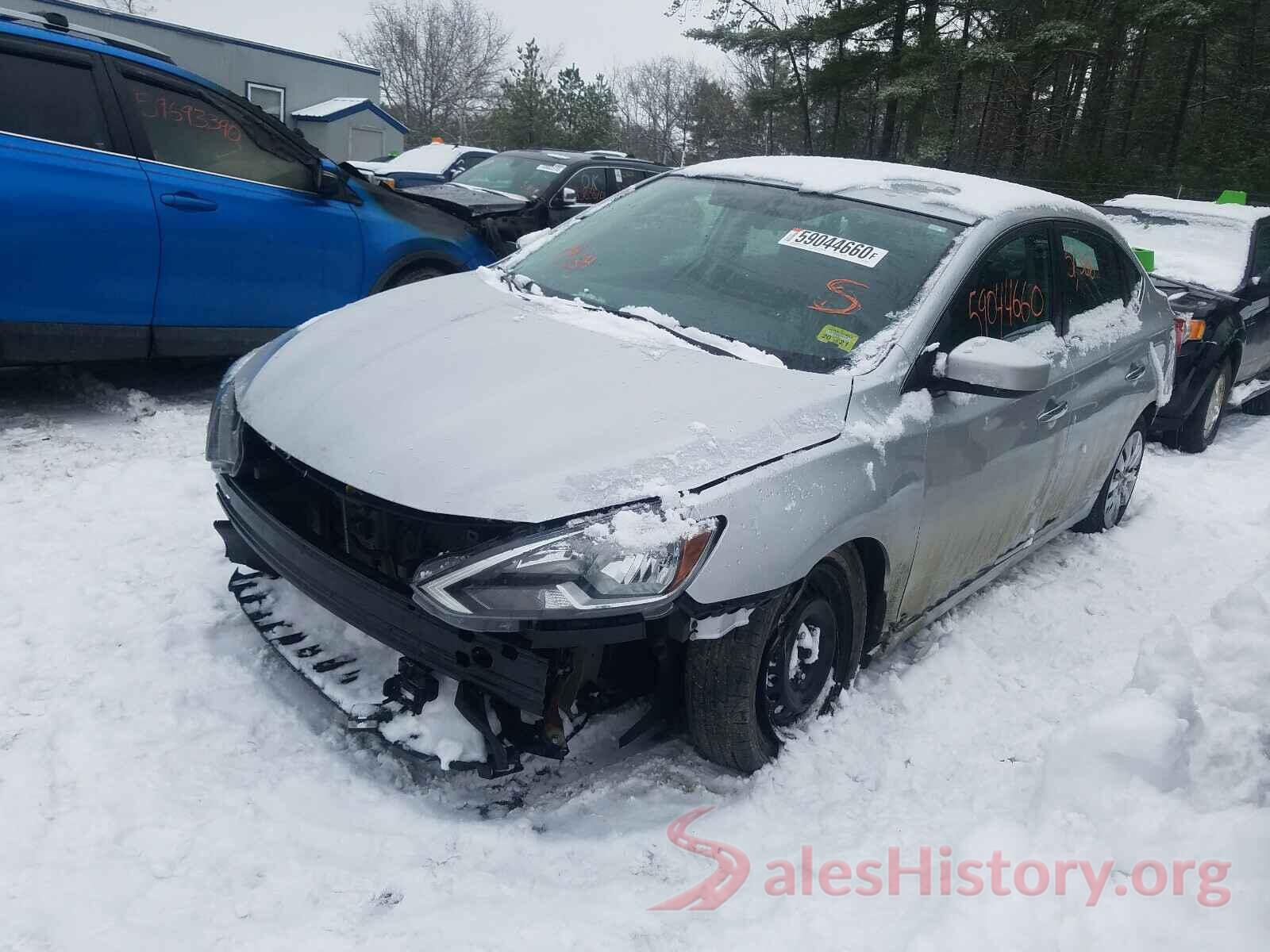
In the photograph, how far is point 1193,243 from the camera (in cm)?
749

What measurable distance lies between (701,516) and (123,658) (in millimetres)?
1862

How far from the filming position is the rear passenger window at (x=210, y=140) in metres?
4.62

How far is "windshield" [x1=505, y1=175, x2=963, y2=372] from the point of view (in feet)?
9.49

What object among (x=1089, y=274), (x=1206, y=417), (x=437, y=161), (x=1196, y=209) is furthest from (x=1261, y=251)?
(x=437, y=161)

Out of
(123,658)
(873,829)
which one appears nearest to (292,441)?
(123,658)

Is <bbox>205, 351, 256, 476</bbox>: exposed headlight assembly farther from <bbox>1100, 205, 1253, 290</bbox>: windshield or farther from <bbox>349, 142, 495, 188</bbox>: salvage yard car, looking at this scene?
<bbox>349, 142, 495, 188</bbox>: salvage yard car

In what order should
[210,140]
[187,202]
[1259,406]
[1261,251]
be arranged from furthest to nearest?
[1259,406], [1261,251], [210,140], [187,202]

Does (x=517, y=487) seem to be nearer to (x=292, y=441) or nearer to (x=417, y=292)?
(x=292, y=441)

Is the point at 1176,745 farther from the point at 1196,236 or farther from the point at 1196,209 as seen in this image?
the point at 1196,209

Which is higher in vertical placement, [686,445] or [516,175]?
[516,175]

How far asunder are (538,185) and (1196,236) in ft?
18.5

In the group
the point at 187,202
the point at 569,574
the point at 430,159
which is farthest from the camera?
the point at 430,159

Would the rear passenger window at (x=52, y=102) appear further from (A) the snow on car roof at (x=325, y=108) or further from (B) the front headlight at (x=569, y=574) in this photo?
(A) the snow on car roof at (x=325, y=108)

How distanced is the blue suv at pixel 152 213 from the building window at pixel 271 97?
24.1m
